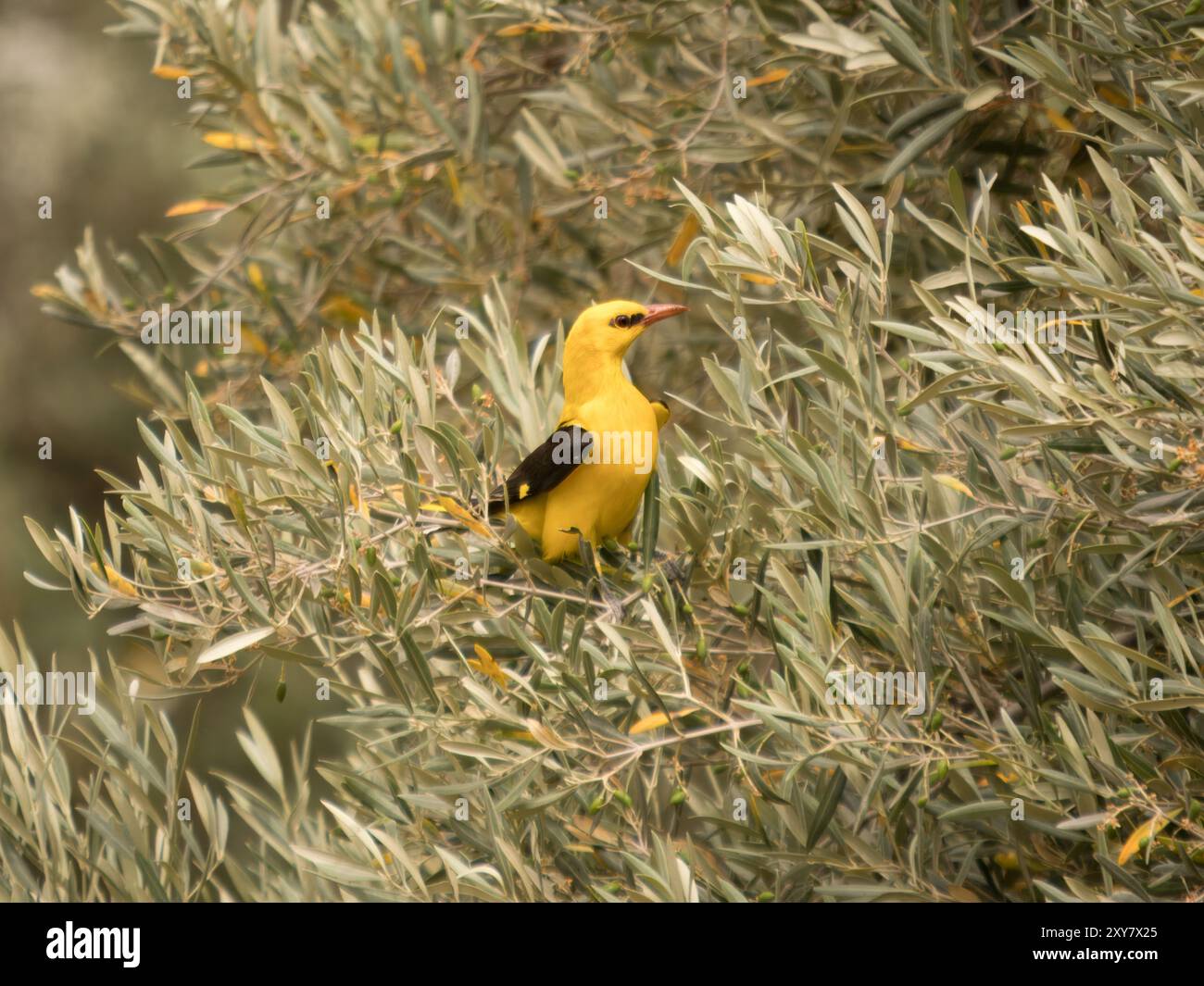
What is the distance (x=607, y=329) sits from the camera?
11.3 feet

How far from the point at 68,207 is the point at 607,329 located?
6.83 m

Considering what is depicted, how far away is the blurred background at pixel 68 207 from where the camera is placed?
8500 millimetres

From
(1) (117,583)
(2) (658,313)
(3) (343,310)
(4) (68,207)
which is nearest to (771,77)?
(2) (658,313)

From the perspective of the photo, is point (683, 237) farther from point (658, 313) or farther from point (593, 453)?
point (593, 453)

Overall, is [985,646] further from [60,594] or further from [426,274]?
[60,594]

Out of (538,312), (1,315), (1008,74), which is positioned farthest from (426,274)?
(1,315)

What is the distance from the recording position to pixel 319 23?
14.5 feet

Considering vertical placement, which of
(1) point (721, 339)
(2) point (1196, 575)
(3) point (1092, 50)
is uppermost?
(3) point (1092, 50)

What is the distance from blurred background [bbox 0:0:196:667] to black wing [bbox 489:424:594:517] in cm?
609

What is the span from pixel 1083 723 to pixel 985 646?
32cm

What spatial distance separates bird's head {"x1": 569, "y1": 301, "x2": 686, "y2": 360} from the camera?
→ 3414mm

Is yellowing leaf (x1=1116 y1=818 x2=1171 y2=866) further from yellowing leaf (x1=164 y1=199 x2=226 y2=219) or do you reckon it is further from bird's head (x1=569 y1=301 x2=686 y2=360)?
Result: yellowing leaf (x1=164 y1=199 x2=226 y2=219)

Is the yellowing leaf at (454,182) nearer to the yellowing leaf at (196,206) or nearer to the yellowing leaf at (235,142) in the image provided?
the yellowing leaf at (235,142)

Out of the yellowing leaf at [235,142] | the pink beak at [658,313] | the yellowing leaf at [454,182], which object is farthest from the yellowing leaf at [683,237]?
the yellowing leaf at [235,142]
